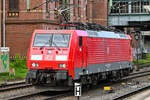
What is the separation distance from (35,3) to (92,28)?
16963 mm

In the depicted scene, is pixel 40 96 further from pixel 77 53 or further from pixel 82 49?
pixel 82 49

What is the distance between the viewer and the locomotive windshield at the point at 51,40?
16.7 m

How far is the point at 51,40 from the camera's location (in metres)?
16.9

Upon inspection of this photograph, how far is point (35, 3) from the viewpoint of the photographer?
3512 cm

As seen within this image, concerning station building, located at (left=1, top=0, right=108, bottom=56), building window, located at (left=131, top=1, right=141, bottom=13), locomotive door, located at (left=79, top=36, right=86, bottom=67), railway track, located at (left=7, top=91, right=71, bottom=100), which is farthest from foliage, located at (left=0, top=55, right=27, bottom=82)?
building window, located at (left=131, top=1, right=141, bottom=13)

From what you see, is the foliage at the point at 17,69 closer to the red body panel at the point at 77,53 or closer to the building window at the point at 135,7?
the red body panel at the point at 77,53

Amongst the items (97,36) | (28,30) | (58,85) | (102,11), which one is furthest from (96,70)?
(102,11)

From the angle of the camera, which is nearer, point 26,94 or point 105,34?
point 26,94

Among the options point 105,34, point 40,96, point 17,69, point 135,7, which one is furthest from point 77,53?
point 135,7

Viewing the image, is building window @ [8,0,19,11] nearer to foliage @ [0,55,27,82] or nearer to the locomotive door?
foliage @ [0,55,27,82]

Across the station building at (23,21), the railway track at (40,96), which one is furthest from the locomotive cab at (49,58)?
the station building at (23,21)

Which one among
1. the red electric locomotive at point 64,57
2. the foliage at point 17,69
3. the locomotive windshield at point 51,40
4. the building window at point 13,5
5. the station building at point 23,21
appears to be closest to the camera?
the red electric locomotive at point 64,57

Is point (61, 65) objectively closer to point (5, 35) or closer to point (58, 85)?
point (58, 85)

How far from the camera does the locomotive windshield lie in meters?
16.7
